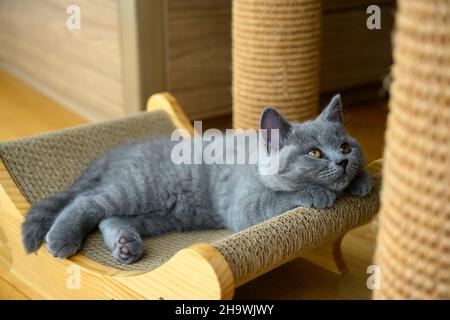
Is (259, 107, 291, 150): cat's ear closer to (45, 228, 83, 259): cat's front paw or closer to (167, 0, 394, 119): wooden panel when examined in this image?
(45, 228, 83, 259): cat's front paw

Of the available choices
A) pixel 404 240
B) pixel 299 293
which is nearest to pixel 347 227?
pixel 299 293

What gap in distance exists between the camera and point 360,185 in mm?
1282

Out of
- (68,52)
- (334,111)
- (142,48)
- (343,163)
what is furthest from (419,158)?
(68,52)

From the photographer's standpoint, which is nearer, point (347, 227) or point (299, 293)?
point (347, 227)

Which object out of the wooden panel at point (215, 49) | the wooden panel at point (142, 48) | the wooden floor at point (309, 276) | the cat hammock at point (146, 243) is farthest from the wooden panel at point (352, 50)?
the cat hammock at point (146, 243)

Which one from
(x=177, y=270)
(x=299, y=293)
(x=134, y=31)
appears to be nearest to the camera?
(x=177, y=270)

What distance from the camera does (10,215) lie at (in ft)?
4.45

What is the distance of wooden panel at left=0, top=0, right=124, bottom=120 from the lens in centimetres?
226

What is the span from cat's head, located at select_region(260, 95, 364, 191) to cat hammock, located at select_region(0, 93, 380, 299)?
0.23ft

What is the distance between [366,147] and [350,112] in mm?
529

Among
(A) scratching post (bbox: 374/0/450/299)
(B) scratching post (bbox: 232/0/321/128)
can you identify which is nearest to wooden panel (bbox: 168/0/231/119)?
(B) scratching post (bbox: 232/0/321/128)

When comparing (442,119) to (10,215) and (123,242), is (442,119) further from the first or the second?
(10,215)

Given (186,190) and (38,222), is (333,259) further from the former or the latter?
(38,222)

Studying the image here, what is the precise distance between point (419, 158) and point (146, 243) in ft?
2.54
